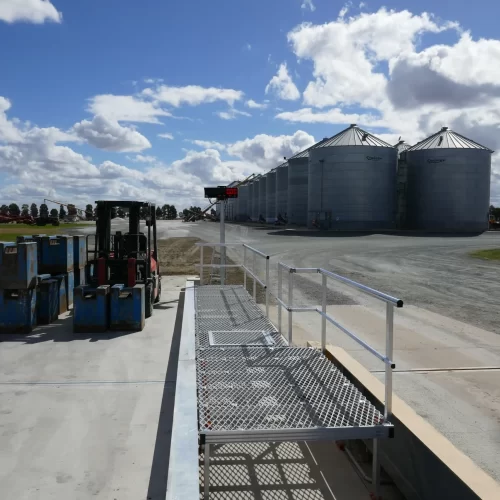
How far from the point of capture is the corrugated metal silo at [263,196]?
9147 centimetres

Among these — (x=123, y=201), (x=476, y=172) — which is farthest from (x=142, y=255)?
(x=476, y=172)

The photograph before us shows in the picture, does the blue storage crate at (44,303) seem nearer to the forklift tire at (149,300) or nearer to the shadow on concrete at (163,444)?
the forklift tire at (149,300)

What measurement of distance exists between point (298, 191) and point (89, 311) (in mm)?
59998

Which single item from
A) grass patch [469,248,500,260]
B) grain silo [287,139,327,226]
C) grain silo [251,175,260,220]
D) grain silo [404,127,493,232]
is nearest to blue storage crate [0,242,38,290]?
grass patch [469,248,500,260]

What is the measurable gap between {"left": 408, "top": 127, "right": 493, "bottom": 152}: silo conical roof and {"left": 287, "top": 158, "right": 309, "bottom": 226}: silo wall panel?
14691 millimetres

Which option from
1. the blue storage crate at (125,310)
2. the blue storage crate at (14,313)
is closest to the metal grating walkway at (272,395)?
the blue storage crate at (125,310)

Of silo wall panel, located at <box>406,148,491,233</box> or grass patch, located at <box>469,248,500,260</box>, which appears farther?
silo wall panel, located at <box>406,148,491,233</box>

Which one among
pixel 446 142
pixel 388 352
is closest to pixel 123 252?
pixel 388 352

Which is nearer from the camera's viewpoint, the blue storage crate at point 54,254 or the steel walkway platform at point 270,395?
the steel walkway platform at point 270,395

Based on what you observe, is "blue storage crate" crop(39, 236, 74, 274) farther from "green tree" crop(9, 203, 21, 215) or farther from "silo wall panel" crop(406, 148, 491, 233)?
"green tree" crop(9, 203, 21, 215)

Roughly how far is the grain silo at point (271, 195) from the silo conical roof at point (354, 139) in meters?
→ 26.8

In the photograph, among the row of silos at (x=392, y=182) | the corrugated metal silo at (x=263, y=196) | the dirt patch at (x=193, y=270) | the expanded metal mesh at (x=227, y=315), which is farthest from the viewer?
the corrugated metal silo at (x=263, y=196)

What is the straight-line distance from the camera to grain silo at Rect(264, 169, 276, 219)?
→ 8419cm

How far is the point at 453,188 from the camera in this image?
178 ft
